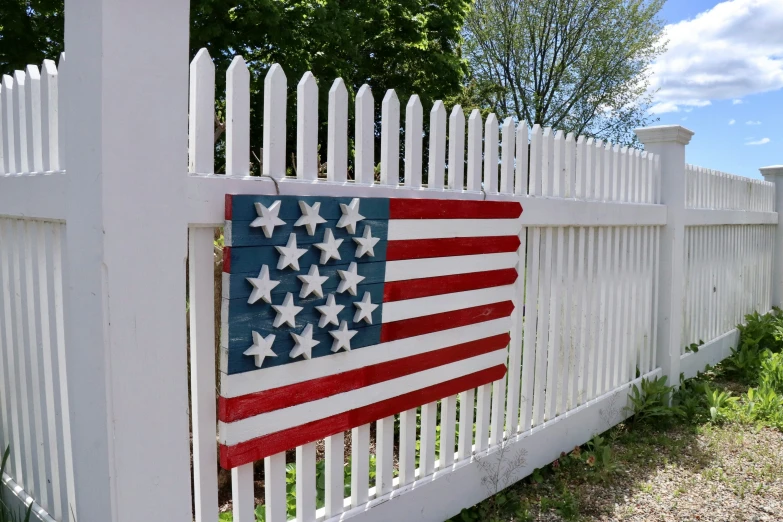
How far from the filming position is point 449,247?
2.76m

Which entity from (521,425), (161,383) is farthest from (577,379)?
(161,383)

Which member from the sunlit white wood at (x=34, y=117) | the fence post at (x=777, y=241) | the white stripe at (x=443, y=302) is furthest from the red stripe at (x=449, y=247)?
the fence post at (x=777, y=241)

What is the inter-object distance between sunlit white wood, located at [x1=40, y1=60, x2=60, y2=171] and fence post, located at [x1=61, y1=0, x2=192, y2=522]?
43 cm

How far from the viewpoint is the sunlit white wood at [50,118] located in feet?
7.32

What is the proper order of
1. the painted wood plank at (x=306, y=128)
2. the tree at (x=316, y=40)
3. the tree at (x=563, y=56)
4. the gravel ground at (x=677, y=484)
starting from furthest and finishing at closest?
the tree at (x=563, y=56), the tree at (x=316, y=40), the gravel ground at (x=677, y=484), the painted wood plank at (x=306, y=128)

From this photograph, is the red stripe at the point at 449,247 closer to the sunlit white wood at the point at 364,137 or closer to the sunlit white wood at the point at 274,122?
the sunlit white wood at the point at 364,137

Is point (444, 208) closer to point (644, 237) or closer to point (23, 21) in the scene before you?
point (644, 237)

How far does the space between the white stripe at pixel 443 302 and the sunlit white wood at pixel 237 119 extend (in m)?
0.83

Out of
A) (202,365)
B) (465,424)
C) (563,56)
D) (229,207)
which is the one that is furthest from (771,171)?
(563,56)

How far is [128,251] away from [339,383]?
96 centimetres

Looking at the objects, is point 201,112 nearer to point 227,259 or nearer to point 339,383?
point 227,259

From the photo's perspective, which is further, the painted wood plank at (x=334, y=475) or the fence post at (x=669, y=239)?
the fence post at (x=669, y=239)

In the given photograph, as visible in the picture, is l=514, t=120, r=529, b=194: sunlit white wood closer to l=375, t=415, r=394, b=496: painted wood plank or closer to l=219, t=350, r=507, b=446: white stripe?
l=219, t=350, r=507, b=446: white stripe

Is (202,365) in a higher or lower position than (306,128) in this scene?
lower
